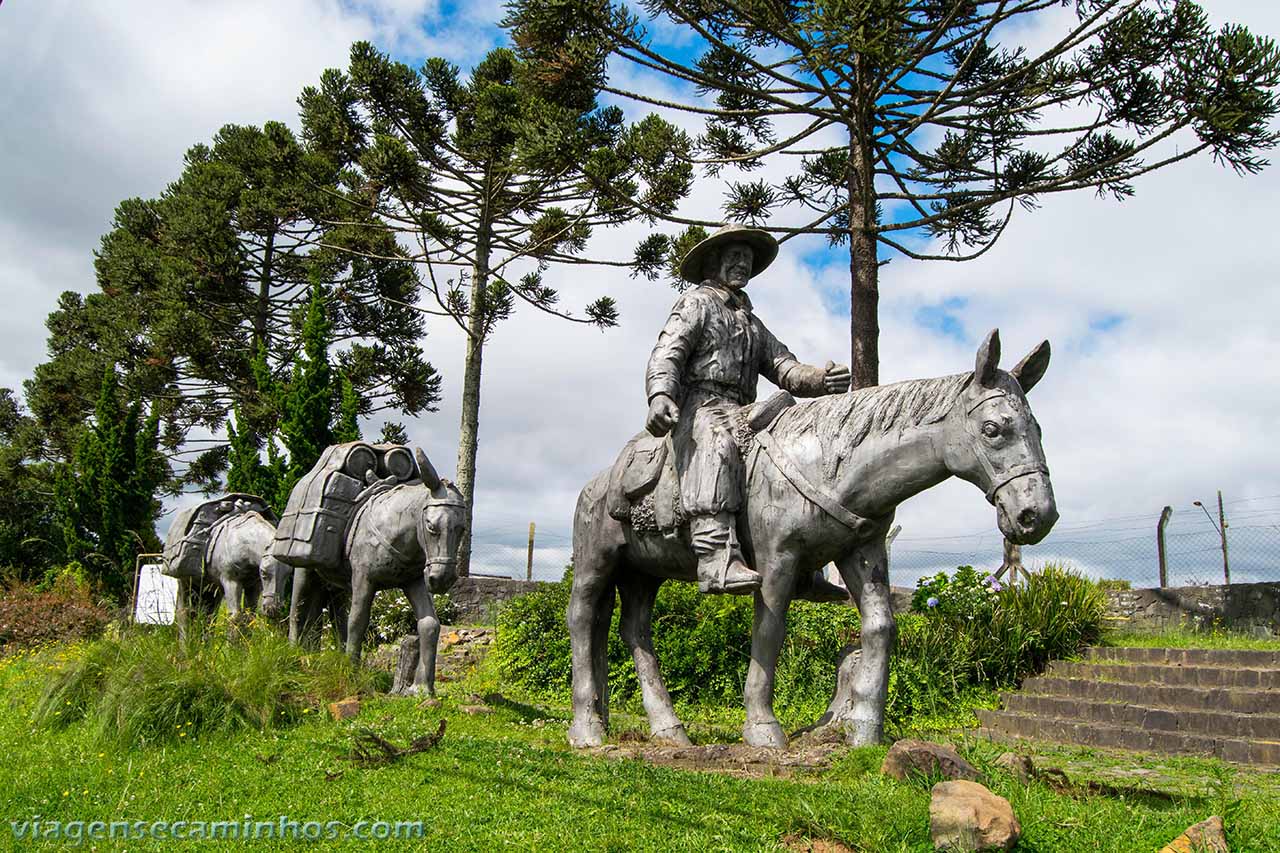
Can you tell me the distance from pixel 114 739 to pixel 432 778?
2228mm

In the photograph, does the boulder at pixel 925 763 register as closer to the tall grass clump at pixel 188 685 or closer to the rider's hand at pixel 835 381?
the rider's hand at pixel 835 381

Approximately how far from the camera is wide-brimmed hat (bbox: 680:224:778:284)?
19.2 feet

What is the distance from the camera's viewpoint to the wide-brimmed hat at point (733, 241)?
5840 mm

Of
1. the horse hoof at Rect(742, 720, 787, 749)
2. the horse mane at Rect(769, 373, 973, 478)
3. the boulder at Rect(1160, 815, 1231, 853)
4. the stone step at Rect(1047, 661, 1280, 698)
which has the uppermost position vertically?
the horse mane at Rect(769, 373, 973, 478)

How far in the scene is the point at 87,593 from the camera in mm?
16328

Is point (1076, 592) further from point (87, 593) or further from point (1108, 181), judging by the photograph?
point (87, 593)

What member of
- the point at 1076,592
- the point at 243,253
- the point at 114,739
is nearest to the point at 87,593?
the point at 243,253

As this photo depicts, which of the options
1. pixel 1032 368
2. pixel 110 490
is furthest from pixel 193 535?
pixel 110 490

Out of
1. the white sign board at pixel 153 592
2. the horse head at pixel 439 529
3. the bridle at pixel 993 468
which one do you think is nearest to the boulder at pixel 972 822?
the bridle at pixel 993 468

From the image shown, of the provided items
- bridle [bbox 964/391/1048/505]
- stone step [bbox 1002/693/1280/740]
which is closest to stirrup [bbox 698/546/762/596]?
bridle [bbox 964/391/1048/505]

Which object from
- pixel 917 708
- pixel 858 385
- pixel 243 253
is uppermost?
pixel 243 253

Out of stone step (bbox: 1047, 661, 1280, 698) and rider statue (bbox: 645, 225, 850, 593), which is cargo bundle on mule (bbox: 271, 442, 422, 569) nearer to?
rider statue (bbox: 645, 225, 850, 593)

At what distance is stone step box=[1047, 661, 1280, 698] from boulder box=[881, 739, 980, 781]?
5553 millimetres

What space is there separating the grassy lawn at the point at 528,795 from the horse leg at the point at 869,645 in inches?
10.8
